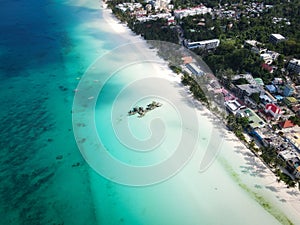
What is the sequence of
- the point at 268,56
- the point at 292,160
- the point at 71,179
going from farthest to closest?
1. the point at 268,56
2. the point at 292,160
3. the point at 71,179

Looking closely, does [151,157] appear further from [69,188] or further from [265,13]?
[265,13]

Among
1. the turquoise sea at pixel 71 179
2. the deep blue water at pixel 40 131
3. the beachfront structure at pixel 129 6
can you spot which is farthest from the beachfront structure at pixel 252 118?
the beachfront structure at pixel 129 6

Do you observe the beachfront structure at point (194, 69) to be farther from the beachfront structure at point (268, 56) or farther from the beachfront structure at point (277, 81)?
the beachfront structure at point (268, 56)

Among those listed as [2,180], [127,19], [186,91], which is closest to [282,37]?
[186,91]

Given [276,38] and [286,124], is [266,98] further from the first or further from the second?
[276,38]

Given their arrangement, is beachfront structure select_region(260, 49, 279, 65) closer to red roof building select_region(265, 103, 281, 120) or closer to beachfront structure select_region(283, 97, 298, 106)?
beachfront structure select_region(283, 97, 298, 106)

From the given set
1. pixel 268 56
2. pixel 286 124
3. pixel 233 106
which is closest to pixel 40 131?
pixel 233 106
